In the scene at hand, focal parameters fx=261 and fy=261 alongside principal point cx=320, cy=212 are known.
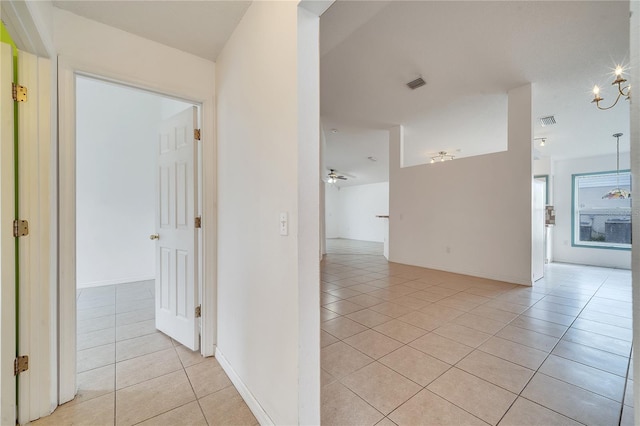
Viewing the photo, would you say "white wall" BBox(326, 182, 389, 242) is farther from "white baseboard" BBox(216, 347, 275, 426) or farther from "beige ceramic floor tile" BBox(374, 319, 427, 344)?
"white baseboard" BBox(216, 347, 275, 426)

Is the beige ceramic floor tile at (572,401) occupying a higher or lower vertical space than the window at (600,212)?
lower

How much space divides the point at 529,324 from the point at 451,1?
10.6 feet

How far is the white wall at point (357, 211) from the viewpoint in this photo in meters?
11.2

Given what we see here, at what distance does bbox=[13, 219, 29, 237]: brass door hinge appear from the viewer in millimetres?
1471

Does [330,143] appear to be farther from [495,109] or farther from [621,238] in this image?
[621,238]

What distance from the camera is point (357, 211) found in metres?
12.1

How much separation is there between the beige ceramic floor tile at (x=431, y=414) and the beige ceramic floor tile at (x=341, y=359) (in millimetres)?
460

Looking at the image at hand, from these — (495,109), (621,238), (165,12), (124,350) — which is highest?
(495,109)

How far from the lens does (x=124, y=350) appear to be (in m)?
2.28

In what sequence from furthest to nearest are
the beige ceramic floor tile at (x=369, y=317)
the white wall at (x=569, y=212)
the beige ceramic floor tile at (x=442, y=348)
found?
the white wall at (x=569, y=212)
the beige ceramic floor tile at (x=369, y=317)
the beige ceramic floor tile at (x=442, y=348)

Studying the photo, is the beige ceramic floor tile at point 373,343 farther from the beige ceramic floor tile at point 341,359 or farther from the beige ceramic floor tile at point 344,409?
the beige ceramic floor tile at point 344,409

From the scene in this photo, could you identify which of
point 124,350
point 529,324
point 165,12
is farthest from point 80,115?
point 529,324

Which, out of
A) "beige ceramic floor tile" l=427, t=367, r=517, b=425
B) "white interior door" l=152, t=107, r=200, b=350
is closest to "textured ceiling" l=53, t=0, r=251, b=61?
"white interior door" l=152, t=107, r=200, b=350

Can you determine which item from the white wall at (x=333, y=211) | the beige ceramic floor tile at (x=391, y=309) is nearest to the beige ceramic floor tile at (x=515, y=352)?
the beige ceramic floor tile at (x=391, y=309)
